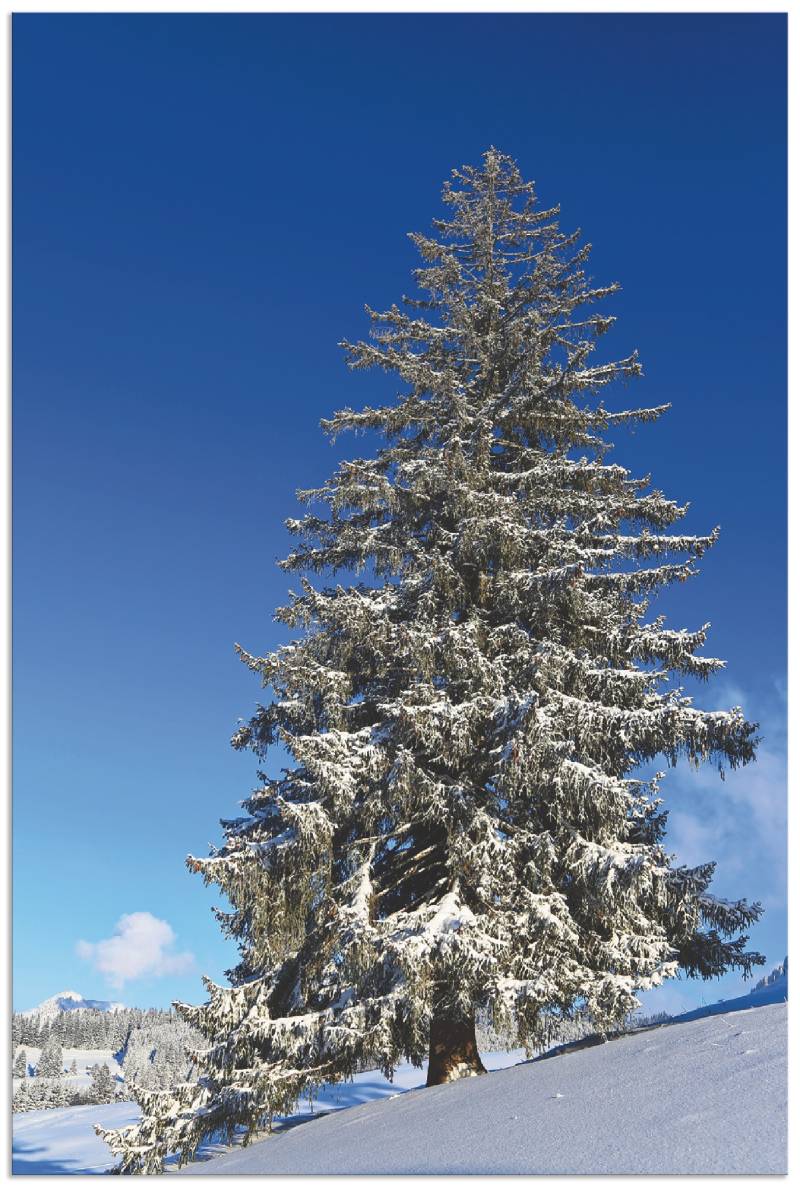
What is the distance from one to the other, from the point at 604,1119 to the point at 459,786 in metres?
4.61

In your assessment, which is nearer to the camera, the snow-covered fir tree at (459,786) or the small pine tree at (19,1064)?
the snow-covered fir tree at (459,786)

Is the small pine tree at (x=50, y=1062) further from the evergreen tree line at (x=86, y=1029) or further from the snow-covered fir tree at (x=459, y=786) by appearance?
the snow-covered fir tree at (x=459, y=786)

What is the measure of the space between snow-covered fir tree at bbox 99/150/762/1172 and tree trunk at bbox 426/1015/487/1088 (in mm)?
24

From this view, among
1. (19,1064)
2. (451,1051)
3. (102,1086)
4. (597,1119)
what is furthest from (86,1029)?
(597,1119)

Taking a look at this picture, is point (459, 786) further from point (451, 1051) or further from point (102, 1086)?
point (102, 1086)

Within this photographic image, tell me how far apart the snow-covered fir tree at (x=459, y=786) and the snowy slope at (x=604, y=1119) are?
122 cm

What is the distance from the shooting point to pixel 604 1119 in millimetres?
4625

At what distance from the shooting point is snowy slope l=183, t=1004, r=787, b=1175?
4.03 metres

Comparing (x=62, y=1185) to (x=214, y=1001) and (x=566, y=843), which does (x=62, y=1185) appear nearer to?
(x=214, y=1001)

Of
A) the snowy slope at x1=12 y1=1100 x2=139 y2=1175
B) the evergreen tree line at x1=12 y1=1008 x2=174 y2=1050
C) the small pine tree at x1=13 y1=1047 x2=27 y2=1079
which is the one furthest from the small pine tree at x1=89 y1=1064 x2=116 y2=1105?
the snowy slope at x1=12 y1=1100 x2=139 y2=1175

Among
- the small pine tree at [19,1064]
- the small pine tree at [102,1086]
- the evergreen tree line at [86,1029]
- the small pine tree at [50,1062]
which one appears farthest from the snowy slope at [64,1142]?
the evergreen tree line at [86,1029]

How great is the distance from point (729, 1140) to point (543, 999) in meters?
3.87

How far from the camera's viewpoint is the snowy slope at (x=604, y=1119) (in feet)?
13.2
